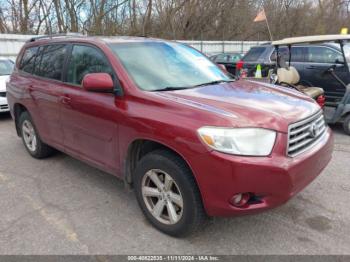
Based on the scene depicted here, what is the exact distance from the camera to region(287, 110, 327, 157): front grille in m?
2.81

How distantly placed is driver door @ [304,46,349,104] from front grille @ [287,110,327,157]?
4.50 m

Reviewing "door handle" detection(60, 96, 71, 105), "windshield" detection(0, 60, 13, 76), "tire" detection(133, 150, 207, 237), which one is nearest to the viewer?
"tire" detection(133, 150, 207, 237)

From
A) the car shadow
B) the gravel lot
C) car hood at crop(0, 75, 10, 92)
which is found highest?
car hood at crop(0, 75, 10, 92)

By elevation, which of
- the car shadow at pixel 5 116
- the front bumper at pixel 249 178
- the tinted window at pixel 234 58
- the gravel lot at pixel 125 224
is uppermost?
the tinted window at pixel 234 58

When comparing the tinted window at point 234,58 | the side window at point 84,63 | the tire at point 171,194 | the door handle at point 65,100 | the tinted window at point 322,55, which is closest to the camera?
the tire at point 171,194

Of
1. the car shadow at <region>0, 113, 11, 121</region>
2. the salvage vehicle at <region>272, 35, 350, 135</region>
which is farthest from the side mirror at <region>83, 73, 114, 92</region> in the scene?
the car shadow at <region>0, 113, 11, 121</region>

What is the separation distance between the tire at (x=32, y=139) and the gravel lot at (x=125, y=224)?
25.5 inches

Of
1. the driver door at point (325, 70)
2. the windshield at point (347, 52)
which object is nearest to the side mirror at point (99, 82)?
the windshield at point (347, 52)

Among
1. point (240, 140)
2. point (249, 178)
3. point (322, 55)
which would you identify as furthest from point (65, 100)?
point (322, 55)

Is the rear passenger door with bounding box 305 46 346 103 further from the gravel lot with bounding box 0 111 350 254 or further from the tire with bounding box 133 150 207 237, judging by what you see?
the tire with bounding box 133 150 207 237

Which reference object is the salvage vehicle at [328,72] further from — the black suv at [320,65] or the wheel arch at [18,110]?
the wheel arch at [18,110]

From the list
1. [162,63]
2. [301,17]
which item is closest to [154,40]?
[162,63]

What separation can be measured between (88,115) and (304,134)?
2.17 m

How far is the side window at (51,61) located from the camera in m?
4.36
